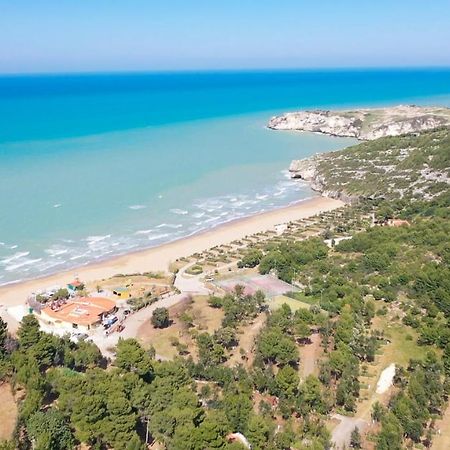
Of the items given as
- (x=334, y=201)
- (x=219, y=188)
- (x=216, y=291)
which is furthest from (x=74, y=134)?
(x=216, y=291)

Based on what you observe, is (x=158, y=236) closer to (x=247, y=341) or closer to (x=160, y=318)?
(x=160, y=318)

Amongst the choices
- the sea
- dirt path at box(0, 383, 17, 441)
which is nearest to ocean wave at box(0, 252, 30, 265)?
the sea

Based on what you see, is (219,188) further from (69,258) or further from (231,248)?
(69,258)

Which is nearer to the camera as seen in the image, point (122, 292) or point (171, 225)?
point (122, 292)

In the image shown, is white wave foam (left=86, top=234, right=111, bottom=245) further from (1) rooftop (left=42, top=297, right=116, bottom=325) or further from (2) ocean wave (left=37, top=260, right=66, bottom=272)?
(1) rooftop (left=42, top=297, right=116, bottom=325)

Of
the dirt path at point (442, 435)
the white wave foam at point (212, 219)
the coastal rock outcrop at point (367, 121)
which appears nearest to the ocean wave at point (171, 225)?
the white wave foam at point (212, 219)

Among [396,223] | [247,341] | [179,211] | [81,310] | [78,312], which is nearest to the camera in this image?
[247,341]

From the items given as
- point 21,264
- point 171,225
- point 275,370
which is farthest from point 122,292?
point 171,225
